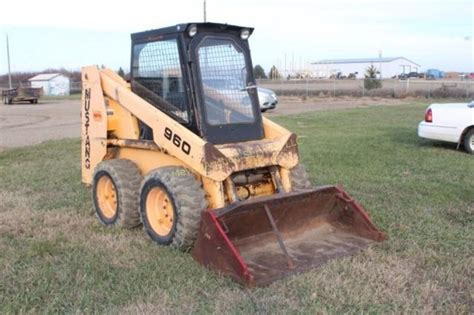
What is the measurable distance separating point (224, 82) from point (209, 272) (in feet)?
6.88

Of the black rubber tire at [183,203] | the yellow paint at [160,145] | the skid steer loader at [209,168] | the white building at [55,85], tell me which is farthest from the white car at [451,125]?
the white building at [55,85]

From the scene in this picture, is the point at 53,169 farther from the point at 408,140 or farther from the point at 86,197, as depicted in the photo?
the point at 408,140

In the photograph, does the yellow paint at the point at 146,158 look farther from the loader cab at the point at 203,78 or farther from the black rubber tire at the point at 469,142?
the black rubber tire at the point at 469,142

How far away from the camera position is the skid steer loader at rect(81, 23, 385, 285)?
5.06m

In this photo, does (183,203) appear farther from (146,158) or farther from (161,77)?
(161,77)

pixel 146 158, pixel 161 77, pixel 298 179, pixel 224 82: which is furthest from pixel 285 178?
pixel 161 77

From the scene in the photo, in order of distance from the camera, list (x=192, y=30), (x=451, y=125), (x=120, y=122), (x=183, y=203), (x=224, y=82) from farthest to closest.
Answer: (x=451, y=125) < (x=120, y=122) < (x=224, y=82) < (x=192, y=30) < (x=183, y=203)

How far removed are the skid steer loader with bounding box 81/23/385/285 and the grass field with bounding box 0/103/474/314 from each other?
237mm

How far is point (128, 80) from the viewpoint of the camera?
687cm

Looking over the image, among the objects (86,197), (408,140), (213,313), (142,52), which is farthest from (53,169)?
(408,140)

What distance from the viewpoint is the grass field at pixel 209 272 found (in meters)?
4.20

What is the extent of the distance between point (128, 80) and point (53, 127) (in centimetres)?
1349

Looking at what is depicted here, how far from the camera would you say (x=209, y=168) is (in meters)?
5.17

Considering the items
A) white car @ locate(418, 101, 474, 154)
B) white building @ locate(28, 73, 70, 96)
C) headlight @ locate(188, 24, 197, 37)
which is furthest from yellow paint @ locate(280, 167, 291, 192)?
white building @ locate(28, 73, 70, 96)
